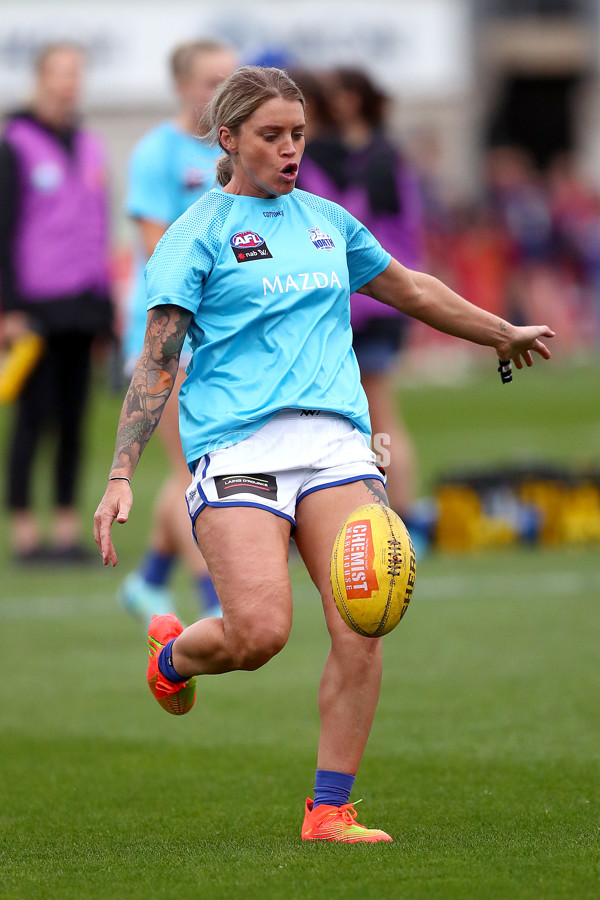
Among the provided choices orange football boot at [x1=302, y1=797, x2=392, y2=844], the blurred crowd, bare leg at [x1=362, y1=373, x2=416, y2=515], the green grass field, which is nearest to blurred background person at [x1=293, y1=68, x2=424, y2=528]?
bare leg at [x1=362, y1=373, x2=416, y2=515]

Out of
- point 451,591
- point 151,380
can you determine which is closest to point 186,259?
point 151,380

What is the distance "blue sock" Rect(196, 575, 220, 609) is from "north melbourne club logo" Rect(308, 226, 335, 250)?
2625 mm

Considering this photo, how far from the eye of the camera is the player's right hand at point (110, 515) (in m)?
4.64

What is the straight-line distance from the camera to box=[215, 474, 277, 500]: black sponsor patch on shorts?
4859 mm

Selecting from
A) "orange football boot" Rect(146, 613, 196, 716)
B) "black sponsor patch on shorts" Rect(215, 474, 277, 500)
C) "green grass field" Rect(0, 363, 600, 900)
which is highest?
"black sponsor patch on shorts" Rect(215, 474, 277, 500)

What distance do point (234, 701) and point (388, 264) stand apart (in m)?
2.44

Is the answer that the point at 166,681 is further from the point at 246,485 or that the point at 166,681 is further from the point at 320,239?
the point at 320,239

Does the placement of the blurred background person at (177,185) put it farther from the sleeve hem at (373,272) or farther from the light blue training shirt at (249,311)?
the light blue training shirt at (249,311)

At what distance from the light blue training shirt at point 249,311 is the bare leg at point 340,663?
272 millimetres

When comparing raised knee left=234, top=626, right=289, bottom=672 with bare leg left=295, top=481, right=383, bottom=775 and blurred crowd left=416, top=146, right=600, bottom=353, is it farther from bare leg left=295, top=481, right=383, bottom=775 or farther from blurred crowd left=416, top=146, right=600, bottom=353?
blurred crowd left=416, top=146, right=600, bottom=353

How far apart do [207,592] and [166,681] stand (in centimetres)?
227

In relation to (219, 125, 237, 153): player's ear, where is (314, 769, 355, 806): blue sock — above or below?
below

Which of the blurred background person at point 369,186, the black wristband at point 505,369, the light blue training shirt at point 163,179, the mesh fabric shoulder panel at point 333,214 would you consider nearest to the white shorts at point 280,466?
the mesh fabric shoulder panel at point 333,214

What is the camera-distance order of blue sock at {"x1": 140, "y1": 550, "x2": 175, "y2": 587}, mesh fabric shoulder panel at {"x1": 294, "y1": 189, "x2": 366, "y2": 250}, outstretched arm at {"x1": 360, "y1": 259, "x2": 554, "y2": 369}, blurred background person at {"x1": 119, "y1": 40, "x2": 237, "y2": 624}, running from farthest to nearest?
1. blue sock at {"x1": 140, "y1": 550, "x2": 175, "y2": 587}
2. blurred background person at {"x1": 119, "y1": 40, "x2": 237, "y2": 624}
3. outstretched arm at {"x1": 360, "y1": 259, "x2": 554, "y2": 369}
4. mesh fabric shoulder panel at {"x1": 294, "y1": 189, "x2": 366, "y2": 250}
